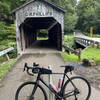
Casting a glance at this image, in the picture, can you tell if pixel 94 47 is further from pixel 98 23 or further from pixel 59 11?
pixel 98 23

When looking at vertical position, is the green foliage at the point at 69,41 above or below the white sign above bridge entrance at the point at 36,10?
below

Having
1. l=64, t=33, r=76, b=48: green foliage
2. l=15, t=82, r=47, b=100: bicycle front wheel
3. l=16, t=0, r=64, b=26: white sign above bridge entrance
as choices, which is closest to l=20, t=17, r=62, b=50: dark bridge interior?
l=16, t=0, r=64, b=26: white sign above bridge entrance

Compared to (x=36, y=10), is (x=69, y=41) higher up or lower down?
lower down

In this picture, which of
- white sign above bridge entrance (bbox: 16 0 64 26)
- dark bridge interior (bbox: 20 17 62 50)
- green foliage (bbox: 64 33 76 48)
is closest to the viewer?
white sign above bridge entrance (bbox: 16 0 64 26)

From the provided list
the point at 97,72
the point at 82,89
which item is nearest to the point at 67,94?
the point at 82,89

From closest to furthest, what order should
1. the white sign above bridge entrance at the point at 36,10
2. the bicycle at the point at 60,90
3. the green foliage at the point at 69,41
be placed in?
the bicycle at the point at 60,90, the white sign above bridge entrance at the point at 36,10, the green foliage at the point at 69,41

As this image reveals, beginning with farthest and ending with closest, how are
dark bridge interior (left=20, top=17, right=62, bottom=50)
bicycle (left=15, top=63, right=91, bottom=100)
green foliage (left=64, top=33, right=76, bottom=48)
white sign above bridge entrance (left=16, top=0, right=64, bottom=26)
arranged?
green foliage (left=64, top=33, right=76, bottom=48), dark bridge interior (left=20, top=17, right=62, bottom=50), white sign above bridge entrance (left=16, top=0, right=64, bottom=26), bicycle (left=15, top=63, right=91, bottom=100)

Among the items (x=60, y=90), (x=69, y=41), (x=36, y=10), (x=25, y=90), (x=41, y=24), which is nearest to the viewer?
(x=60, y=90)

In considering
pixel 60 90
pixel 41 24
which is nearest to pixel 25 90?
pixel 60 90

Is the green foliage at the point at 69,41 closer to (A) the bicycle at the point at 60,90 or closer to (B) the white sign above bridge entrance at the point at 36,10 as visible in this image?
(B) the white sign above bridge entrance at the point at 36,10

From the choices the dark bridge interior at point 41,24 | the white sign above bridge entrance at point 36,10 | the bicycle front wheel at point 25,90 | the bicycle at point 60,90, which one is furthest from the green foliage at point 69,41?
the bicycle front wheel at point 25,90

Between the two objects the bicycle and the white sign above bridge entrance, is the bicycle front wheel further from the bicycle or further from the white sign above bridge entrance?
the white sign above bridge entrance

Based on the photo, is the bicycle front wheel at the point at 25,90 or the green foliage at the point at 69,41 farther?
the green foliage at the point at 69,41

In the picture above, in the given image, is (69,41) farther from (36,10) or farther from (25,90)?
(25,90)
